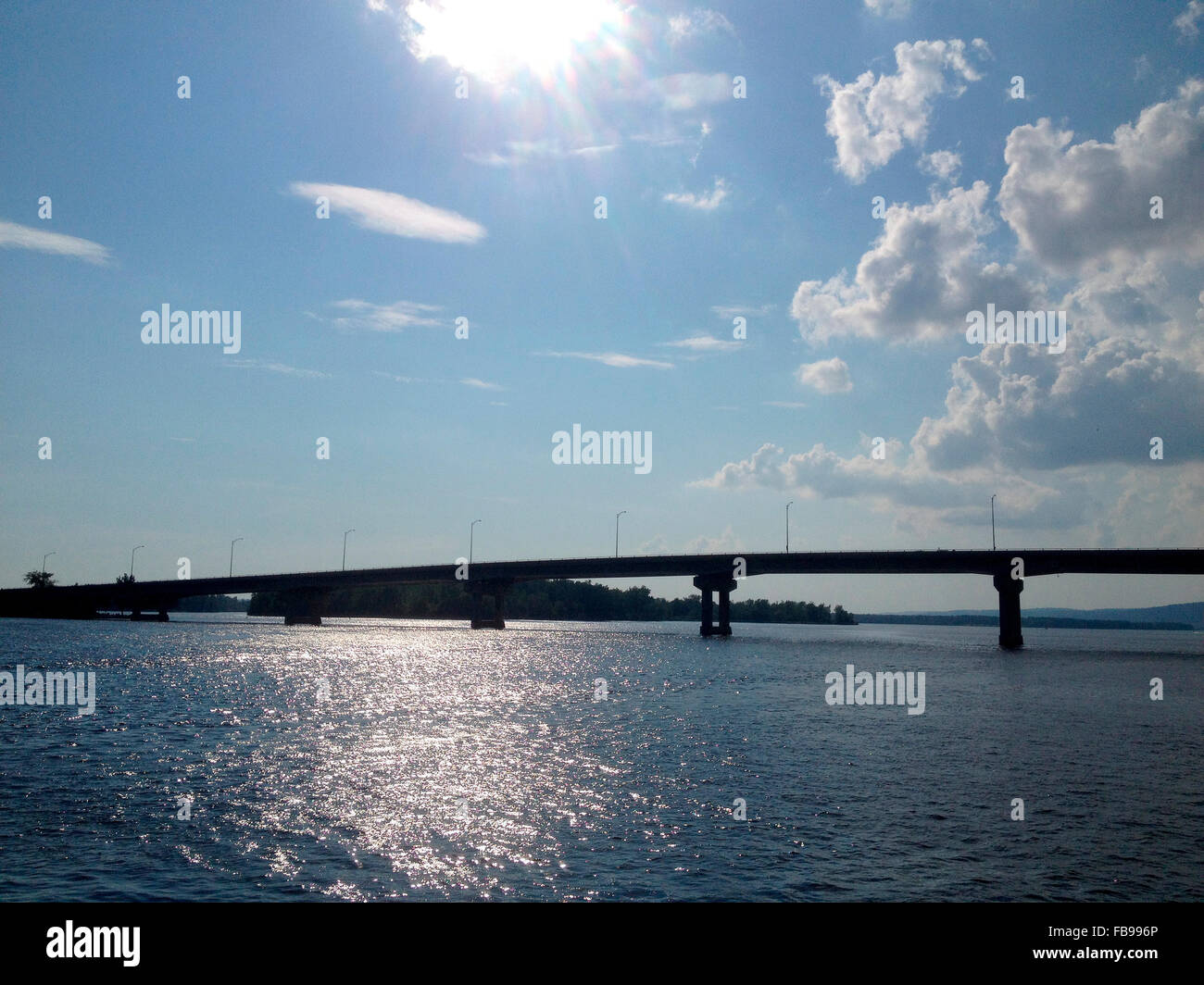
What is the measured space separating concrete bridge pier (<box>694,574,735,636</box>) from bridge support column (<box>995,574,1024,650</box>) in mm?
47519

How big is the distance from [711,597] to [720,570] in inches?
597

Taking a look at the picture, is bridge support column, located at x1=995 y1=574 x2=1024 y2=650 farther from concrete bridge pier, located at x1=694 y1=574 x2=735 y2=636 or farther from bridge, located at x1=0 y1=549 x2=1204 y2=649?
concrete bridge pier, located at x1=694 y1=574 x2=735 y2=636

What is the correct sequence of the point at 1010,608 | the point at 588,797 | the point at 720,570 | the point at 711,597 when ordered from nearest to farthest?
1. the point at 588,797
2. the point at 1010,608
3. the point at 720,570
4. the point at 711,597

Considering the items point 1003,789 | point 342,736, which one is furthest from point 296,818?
point 1003,789

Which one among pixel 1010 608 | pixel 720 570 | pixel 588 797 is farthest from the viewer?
pixel 720 570

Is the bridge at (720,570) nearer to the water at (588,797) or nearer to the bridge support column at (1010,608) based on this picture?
the bridge support column at (1010,608)

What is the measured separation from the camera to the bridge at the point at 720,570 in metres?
134

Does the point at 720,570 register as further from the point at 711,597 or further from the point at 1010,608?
the point at 1010,608

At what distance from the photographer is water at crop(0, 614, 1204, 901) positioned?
2056 cm

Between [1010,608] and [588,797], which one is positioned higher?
[588,797]

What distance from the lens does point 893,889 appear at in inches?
790

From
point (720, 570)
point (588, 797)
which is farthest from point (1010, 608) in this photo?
point (588, 797)

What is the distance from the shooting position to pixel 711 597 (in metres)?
180
